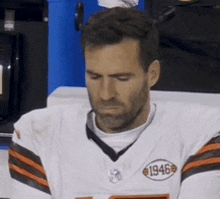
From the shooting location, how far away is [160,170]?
82 cm

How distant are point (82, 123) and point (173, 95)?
0.68 feet

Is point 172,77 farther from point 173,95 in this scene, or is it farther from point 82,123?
point 82,123

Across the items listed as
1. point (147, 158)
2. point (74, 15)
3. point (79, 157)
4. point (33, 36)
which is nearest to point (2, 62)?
point (33, 36)

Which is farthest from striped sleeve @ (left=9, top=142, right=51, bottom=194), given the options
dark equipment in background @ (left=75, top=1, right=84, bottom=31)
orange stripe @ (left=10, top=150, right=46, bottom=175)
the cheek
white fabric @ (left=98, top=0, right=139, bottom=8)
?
white fabric @ (left=98, top=0, right=139, bottom=8)

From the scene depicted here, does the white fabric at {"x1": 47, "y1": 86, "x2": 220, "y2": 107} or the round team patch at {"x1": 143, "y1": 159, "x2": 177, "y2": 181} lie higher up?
the white fabric at {"x1": 47, "y1": 86, "x2": 220, "y2": 107}

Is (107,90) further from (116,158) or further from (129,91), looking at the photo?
(116,158)

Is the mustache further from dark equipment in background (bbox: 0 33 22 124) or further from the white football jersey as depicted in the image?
dark equipment in background (bbox: 0 33 22 124)

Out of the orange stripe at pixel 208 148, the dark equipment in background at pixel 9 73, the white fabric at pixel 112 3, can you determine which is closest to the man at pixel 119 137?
the orange stripe at pixel 208 148

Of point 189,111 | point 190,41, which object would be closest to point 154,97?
point 189,111

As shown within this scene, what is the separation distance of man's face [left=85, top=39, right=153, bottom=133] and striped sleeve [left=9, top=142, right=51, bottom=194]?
0.56 feet

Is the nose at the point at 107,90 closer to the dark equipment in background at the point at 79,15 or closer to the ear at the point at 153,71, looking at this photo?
the ear at the point at 153,71

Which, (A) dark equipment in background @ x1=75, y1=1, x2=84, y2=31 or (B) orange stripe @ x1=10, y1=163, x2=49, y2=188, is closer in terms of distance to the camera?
(B) orange stripe @ x1=10, y1=163, x2=49, y2=188

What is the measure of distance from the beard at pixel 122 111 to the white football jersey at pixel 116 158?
0.12 ft

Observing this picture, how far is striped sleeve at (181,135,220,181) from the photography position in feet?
2.62
